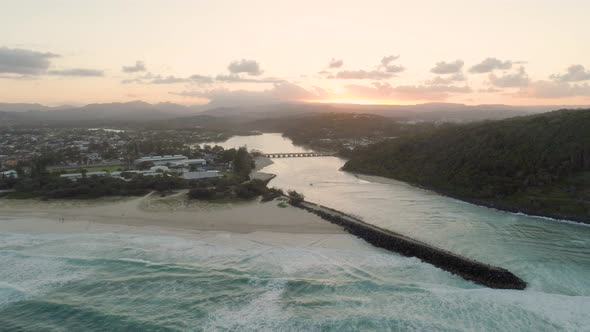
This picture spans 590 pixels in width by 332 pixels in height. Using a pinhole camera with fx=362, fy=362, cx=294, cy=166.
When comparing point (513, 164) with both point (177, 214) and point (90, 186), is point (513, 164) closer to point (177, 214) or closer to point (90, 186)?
point (177, 214)

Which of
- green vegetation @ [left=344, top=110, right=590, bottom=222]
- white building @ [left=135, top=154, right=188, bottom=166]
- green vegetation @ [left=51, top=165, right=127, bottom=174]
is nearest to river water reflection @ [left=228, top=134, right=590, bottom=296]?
green vegetation @ [left=344, top=110, right=590, bottom=222]

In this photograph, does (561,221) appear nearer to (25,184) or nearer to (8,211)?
(8,211)

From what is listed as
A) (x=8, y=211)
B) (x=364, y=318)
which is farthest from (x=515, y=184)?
(x=8, y=211)

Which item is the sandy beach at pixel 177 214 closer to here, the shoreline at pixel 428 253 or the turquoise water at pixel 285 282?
the shoreline at pixel 428 253

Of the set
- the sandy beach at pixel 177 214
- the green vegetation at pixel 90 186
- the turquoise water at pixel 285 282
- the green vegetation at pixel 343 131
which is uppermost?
the green vegetation at pixel 343 131

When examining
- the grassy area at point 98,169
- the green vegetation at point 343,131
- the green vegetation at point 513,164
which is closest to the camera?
the green vegetation at point 513,164

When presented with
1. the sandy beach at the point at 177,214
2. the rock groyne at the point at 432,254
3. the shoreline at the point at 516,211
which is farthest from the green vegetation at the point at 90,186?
the shoreline at the point at 516,211

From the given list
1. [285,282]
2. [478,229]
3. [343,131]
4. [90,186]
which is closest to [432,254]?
[478,229]

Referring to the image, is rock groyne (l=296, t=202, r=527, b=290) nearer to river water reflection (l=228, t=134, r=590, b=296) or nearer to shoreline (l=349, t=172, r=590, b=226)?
river water reflection (l=228, t=134, r=590, b=296)
